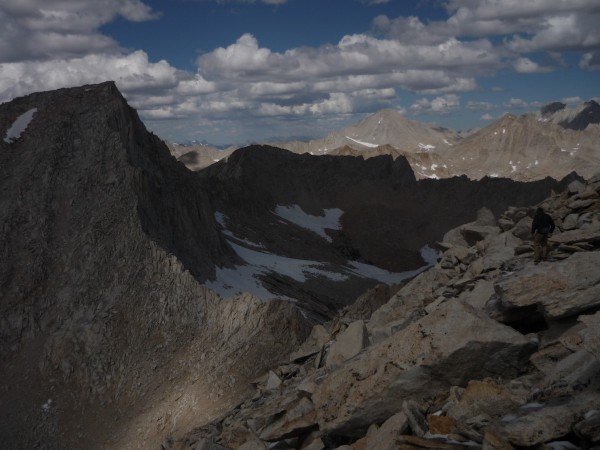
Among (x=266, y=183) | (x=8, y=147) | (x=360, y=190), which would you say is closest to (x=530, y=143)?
(x=360, y=190)

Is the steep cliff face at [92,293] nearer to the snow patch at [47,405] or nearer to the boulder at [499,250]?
the snow patch at [47,405]

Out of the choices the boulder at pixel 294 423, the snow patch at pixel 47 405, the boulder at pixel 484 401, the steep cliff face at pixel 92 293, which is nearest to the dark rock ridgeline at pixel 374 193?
the steep cliff face at pixel 92 293

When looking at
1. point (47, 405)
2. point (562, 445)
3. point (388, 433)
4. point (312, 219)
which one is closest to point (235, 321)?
point (47, 405)

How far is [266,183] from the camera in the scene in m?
108

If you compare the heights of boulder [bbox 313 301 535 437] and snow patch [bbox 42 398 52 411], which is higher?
boulder [bbox 313 301 535 437]

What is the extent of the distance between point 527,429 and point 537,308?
4.25 metres

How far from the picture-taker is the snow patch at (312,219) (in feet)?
319

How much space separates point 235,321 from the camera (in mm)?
31219

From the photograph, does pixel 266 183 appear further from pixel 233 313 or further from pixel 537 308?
pixel 537 308

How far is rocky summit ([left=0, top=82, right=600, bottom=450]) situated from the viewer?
9.84 meters

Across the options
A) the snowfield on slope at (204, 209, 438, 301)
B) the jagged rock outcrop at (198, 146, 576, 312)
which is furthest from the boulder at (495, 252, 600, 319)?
the jagged rock outcrop at (198, 146, 576, 312)

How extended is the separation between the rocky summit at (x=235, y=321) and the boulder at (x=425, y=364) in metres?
0.03

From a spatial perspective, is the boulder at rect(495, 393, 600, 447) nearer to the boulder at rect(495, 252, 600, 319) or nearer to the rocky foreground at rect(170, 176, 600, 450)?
the rocky foreground at rect(170, 176, 600, 450)

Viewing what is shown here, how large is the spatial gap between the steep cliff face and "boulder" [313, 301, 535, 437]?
16.7m
